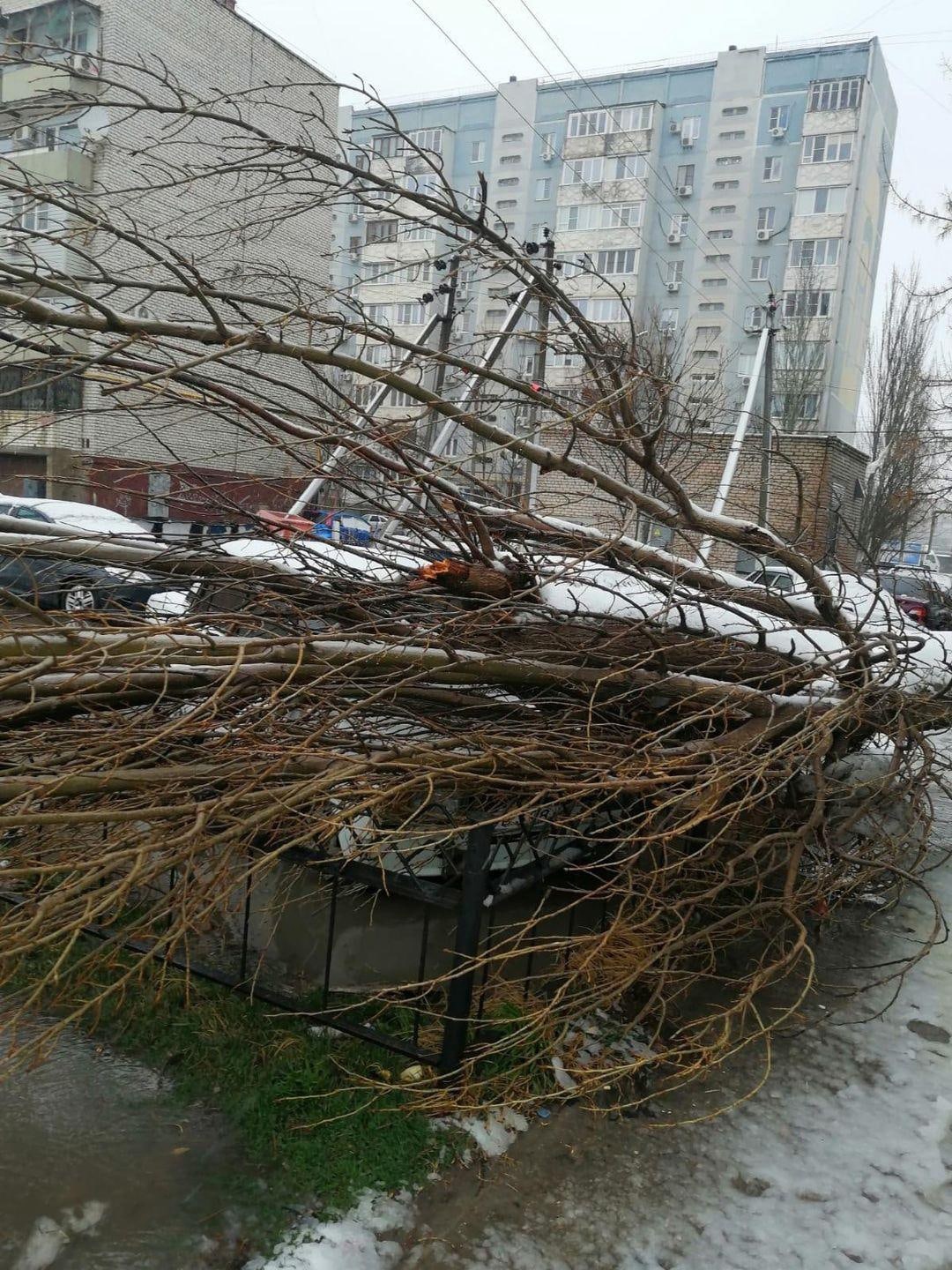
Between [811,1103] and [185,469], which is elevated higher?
[185,469]

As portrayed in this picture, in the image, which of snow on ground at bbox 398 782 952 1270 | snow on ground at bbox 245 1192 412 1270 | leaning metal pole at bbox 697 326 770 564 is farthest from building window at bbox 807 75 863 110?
snow on ground at bbox 245 1192 412 1270

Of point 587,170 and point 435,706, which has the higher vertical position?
point 587,170

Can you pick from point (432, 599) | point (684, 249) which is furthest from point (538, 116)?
point (432, 599)

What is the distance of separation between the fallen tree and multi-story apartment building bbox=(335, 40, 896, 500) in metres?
34.0

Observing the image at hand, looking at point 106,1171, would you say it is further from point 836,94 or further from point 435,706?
point 836,94

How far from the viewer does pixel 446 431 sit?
5.71m

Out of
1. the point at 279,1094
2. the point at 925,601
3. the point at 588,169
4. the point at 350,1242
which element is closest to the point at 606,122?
the point at 588,169

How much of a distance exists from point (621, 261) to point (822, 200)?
7.78 meters

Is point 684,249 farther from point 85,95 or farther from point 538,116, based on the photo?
point 85,95

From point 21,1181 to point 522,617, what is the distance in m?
2.07

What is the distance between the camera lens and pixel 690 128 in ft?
133

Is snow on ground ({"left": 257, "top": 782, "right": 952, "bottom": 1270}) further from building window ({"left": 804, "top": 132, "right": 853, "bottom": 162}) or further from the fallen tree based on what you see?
building window ({"left": 804, "top": 132, "right": 853, "bottom": 162})

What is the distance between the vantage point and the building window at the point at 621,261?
4003 centimetres

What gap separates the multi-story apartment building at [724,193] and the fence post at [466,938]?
1392 inches
